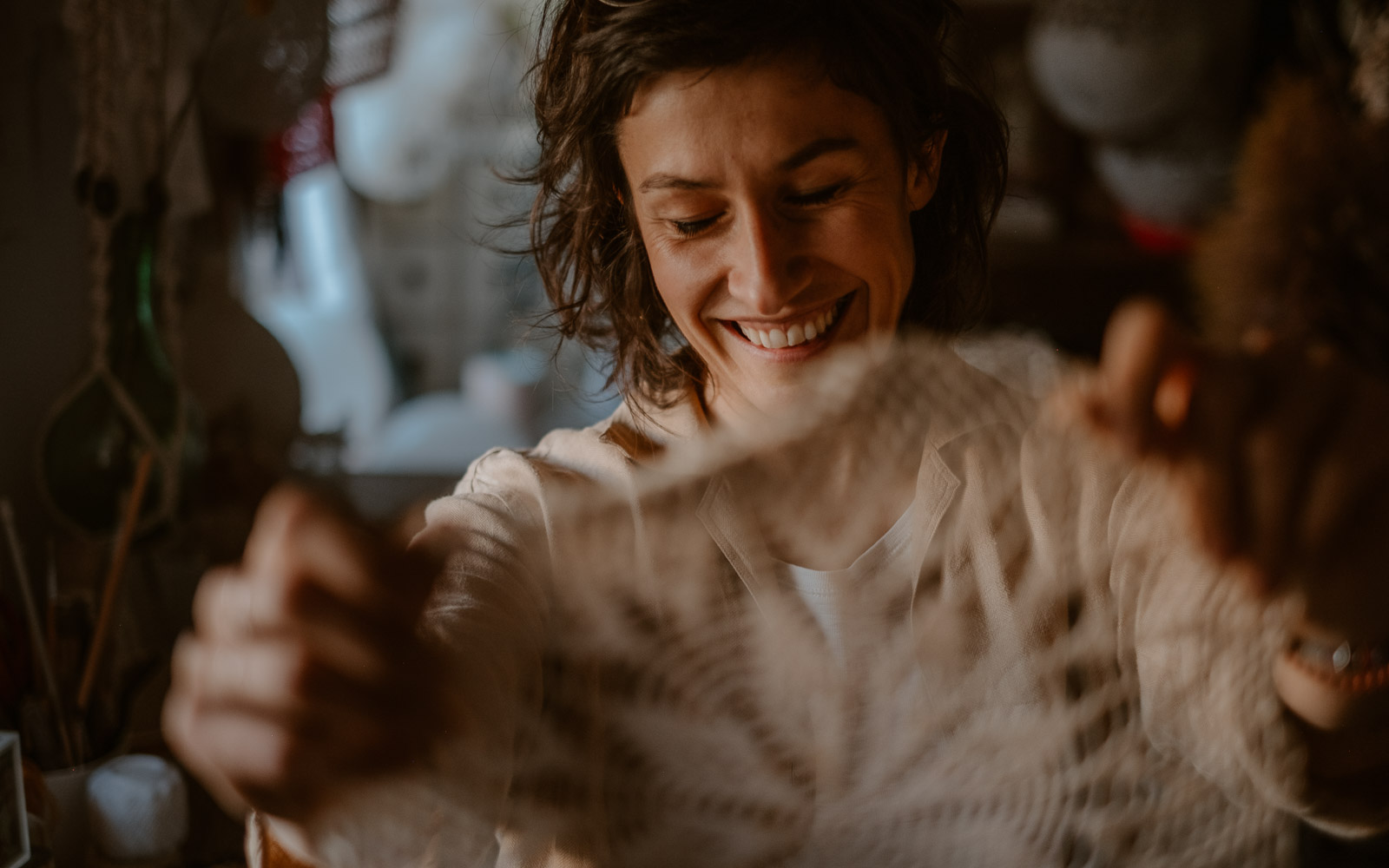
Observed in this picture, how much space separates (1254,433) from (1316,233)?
1.04 metres

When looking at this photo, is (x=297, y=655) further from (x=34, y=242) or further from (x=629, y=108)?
(x=34, y=242)

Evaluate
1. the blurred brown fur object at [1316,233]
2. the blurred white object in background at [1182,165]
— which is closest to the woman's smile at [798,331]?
the blurred brown fur object at [1316,233]

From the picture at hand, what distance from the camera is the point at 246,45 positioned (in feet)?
4.05

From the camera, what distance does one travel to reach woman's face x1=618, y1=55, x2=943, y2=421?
57 cm

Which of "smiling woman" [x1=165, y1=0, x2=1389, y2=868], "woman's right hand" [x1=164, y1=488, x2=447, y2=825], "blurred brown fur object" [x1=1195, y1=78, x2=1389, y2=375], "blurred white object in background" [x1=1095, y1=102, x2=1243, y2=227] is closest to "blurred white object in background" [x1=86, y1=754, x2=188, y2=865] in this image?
"smiling woman" [x1=165, y1=0, x2=1389, y2=868]

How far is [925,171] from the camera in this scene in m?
0.69

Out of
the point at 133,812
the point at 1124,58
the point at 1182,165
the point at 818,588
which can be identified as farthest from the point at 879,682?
the point at 1182,165

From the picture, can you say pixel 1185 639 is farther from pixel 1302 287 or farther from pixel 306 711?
pixel 1302 287

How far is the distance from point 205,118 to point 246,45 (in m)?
0.19

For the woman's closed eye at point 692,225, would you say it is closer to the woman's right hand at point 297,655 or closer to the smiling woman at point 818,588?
the smiling woman at point 818,588

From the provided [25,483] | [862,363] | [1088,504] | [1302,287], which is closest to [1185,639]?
[1088,504]

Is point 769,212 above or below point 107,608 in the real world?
above

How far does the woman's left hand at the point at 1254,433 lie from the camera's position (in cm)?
31

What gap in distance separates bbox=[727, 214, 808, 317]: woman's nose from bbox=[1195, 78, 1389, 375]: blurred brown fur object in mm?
797
